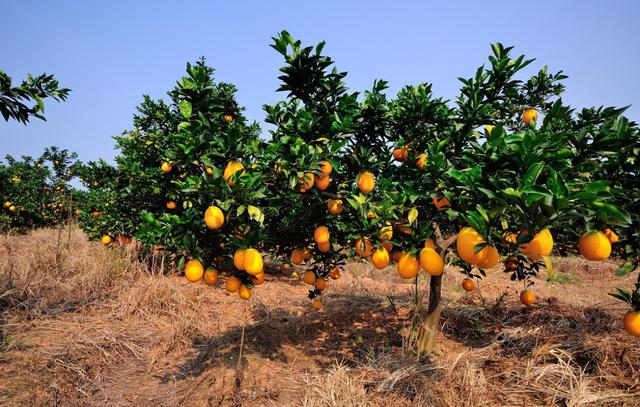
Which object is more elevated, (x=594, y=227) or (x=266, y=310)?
(x=594, y=227)

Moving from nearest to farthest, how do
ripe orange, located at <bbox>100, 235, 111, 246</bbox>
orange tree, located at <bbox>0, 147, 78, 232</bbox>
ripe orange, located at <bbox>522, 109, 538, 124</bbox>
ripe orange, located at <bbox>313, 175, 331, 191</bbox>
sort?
ripe orange, located at <bbox>313, 175, 331, 191</bbox> → ripe orange, located at <bbox>522, 109, 538, 124</bbox> → ripe orange, located at <bbox>100, 235, 111, 246</bbox> → orange tree, located at <bbox>0, 147, 78, 232</bbox>

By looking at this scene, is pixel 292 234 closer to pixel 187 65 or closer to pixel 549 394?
pixel 187 65

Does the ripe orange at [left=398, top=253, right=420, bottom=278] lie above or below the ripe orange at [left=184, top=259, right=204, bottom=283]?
above

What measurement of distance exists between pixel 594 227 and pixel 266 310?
4641 mm

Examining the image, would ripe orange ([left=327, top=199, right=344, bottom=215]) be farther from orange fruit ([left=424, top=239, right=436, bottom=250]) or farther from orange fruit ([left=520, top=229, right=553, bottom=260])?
orange fruit ([left=520, top=229, right=553, bottom=260])

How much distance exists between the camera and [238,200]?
2.24 metres

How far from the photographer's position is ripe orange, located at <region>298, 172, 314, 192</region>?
2.27 meters

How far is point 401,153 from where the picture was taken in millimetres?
2992

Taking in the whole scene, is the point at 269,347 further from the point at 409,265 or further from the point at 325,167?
the point at 325,167

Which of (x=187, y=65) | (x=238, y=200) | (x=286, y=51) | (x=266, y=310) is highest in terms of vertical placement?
(x=286, y=51)

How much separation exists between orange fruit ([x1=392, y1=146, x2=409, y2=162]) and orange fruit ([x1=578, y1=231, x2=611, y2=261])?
146cm

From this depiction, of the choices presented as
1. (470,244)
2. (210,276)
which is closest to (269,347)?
(210,276)

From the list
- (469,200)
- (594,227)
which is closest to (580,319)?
(594,227)

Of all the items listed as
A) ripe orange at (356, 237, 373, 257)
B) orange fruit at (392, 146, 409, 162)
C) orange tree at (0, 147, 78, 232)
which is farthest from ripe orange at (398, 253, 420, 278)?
orange tree at (0, 147, 78, 232)
